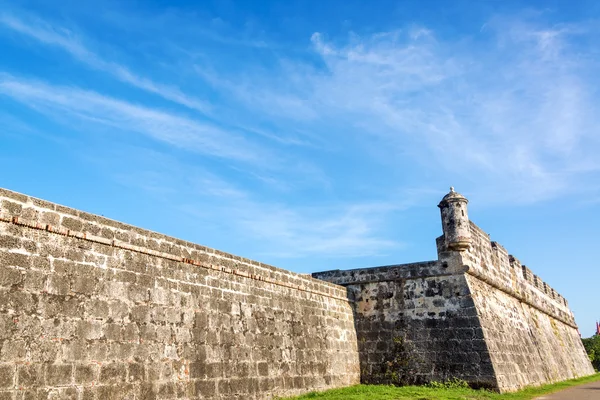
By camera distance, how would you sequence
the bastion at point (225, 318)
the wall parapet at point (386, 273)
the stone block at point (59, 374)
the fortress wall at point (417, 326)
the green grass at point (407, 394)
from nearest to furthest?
the stone block at point (59, 374)
the bastion at point (225, 318)
the green grass at point (407, 394)
the fortress wall at point (417, 326)
the wall parapet at point (386, 273)

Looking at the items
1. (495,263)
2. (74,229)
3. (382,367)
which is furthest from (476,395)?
(74,229)

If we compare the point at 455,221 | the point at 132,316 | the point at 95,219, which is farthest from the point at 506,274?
the point at 95,219

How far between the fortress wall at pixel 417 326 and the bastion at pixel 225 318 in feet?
0.09

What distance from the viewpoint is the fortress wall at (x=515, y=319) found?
1360 centimetres

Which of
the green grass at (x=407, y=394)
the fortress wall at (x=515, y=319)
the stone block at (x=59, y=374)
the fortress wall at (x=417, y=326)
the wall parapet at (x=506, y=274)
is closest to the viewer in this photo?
the stone block at (x=59, y=374)

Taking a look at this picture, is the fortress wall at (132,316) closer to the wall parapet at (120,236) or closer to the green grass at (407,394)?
the wall parapet at (120,236)

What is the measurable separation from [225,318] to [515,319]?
1157 centimetres

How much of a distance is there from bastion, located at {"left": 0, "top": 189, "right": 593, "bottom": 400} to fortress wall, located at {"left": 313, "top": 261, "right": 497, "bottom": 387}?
0.09 feet

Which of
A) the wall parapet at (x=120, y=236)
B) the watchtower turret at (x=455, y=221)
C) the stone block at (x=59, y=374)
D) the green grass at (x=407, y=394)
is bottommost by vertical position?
the green grass at (x=407, y=394)

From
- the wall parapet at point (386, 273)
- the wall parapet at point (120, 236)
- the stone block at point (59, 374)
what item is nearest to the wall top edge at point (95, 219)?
the wall parapet at point (120, 236)

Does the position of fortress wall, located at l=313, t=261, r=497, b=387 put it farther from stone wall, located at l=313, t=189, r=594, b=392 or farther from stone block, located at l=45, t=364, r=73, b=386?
stone block, located at l=45, t=364, r=73, b=386

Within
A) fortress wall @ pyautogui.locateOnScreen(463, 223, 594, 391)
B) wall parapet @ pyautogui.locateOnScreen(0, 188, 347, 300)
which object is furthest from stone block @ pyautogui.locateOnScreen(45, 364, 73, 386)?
fortress wall @ pyautogui.locateOnScreen(463, 223, 594, 391)

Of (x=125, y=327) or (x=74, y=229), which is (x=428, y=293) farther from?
(x=74, y=229)

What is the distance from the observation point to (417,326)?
13523mm
